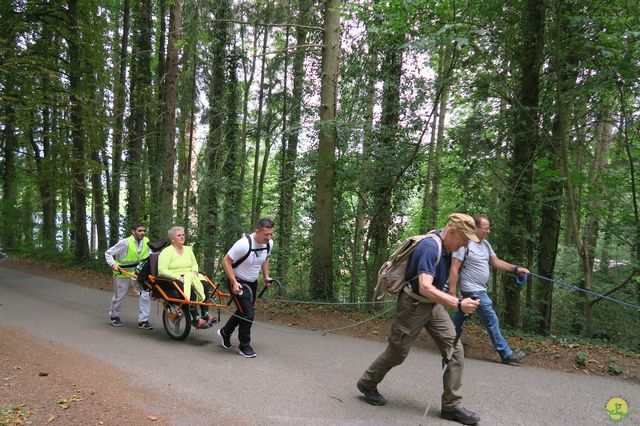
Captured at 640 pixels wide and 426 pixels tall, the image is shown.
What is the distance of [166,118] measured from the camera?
40.6 ft

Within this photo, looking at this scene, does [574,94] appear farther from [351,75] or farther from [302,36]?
[302,36]

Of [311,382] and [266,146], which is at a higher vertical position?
[266,146]

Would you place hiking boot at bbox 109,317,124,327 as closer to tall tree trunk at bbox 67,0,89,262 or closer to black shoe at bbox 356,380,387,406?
black shoe at bbox 356,380,387,406

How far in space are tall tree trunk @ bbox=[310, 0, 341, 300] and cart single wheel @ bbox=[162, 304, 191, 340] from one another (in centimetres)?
357

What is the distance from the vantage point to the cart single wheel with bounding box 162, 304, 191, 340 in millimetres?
6508

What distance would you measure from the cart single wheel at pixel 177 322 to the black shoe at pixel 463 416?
13.9 feet

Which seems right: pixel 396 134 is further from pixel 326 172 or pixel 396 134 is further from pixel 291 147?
pixel 291 147

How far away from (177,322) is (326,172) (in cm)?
468

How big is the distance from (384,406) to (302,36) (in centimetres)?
1387

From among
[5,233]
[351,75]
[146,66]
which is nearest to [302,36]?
[351,75]

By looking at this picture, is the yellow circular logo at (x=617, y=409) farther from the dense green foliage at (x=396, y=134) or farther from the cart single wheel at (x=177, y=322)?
the cart single wheel at (x=177, y=322)

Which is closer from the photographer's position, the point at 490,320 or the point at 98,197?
the point at 490,320

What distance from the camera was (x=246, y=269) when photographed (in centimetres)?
580

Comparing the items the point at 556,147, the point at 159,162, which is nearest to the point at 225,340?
the point at 556,147
